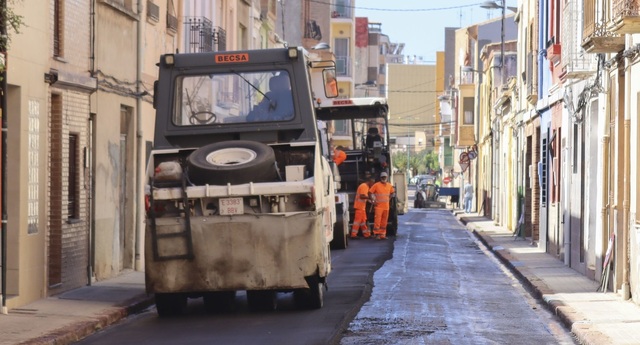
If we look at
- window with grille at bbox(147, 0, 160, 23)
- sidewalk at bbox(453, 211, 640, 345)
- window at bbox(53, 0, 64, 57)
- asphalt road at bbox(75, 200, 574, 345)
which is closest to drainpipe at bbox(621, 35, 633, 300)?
sidewalk at bbox(453, 211, 640, 345)

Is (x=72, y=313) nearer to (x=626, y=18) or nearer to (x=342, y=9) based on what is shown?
(x=626, y=18)

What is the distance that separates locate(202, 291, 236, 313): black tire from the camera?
16328 mm

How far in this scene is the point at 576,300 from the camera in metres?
17.1

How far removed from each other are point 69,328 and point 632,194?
7649mm

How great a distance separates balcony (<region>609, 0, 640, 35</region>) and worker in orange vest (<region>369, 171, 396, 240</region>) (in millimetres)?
17208

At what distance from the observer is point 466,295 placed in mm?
18000

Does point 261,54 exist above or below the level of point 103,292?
above

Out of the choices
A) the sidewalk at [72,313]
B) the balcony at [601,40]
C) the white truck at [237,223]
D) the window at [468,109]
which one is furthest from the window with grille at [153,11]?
the window at [468,109]

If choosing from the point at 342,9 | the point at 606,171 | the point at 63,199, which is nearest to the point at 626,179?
the point at 606,171

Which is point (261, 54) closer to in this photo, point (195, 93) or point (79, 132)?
point (195, 93)

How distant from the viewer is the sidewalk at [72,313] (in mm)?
13180

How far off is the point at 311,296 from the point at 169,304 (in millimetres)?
1667

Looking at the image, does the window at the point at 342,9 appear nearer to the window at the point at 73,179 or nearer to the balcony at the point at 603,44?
the window at the point at 73,179

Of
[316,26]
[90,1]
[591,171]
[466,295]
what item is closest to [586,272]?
[591,171]
